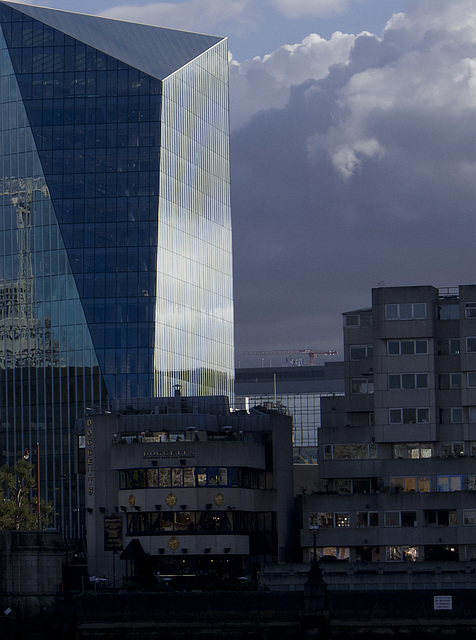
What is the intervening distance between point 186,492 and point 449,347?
3267 cm

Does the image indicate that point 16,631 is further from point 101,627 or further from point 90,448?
point 90,448

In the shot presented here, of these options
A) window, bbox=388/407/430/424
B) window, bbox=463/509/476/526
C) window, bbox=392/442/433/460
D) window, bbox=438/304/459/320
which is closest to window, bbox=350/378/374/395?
window, bbox=388/407/430/424

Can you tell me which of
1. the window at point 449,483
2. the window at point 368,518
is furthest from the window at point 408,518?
the window at point 449,483

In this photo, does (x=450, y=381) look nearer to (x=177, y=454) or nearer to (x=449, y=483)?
(x=449, y=483)

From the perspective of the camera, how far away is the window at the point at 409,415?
169250 millimetres

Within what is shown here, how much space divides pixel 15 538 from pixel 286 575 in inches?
1035

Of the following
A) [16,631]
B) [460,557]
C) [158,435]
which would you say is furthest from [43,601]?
[460,557]

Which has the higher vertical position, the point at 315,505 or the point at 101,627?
the point at 315,505

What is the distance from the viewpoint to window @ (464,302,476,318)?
Result: 170 m

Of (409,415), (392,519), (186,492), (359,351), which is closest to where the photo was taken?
(186,492)

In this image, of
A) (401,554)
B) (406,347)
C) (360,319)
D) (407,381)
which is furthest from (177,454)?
(360,319)

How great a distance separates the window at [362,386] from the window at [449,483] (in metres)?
14.7

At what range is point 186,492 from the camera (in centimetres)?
16512

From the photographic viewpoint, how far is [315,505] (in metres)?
168
